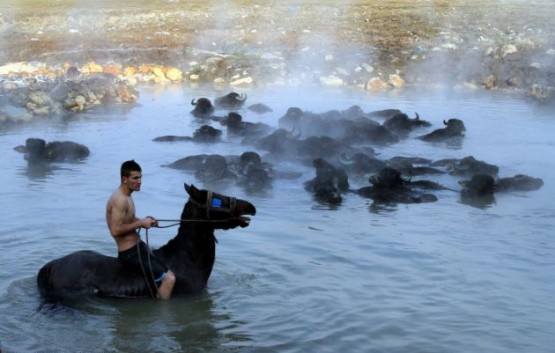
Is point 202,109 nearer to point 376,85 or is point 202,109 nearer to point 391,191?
point 376,85

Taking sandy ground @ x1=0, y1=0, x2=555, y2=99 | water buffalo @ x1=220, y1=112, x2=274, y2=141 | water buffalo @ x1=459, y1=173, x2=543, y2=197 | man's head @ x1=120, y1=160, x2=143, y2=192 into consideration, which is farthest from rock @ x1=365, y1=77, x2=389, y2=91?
man's head @ x1=120, y1=160, x2=143, y2=192

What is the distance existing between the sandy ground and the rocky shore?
0.12 ft

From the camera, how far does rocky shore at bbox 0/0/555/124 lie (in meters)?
25.3

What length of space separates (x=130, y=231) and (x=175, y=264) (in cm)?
57

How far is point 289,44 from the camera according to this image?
2862 cm

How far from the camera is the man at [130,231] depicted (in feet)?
25.7

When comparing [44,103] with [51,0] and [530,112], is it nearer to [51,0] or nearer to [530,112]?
[530,112]

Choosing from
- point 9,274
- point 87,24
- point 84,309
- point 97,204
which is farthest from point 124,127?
point 87,24

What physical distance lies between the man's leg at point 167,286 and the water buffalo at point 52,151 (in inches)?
306

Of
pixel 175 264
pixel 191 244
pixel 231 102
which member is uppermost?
pixel 231 102

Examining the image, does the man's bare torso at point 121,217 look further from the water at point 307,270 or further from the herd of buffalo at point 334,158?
the herd of buffalo at point 334,158

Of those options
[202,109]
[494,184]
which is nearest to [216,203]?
[494,184]

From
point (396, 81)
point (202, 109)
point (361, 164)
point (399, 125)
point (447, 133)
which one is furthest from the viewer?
point (396, 81)

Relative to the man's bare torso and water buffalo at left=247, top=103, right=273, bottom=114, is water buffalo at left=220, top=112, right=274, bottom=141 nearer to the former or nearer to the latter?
water buffalo at left=247, top=103, right=273, bottom=114
